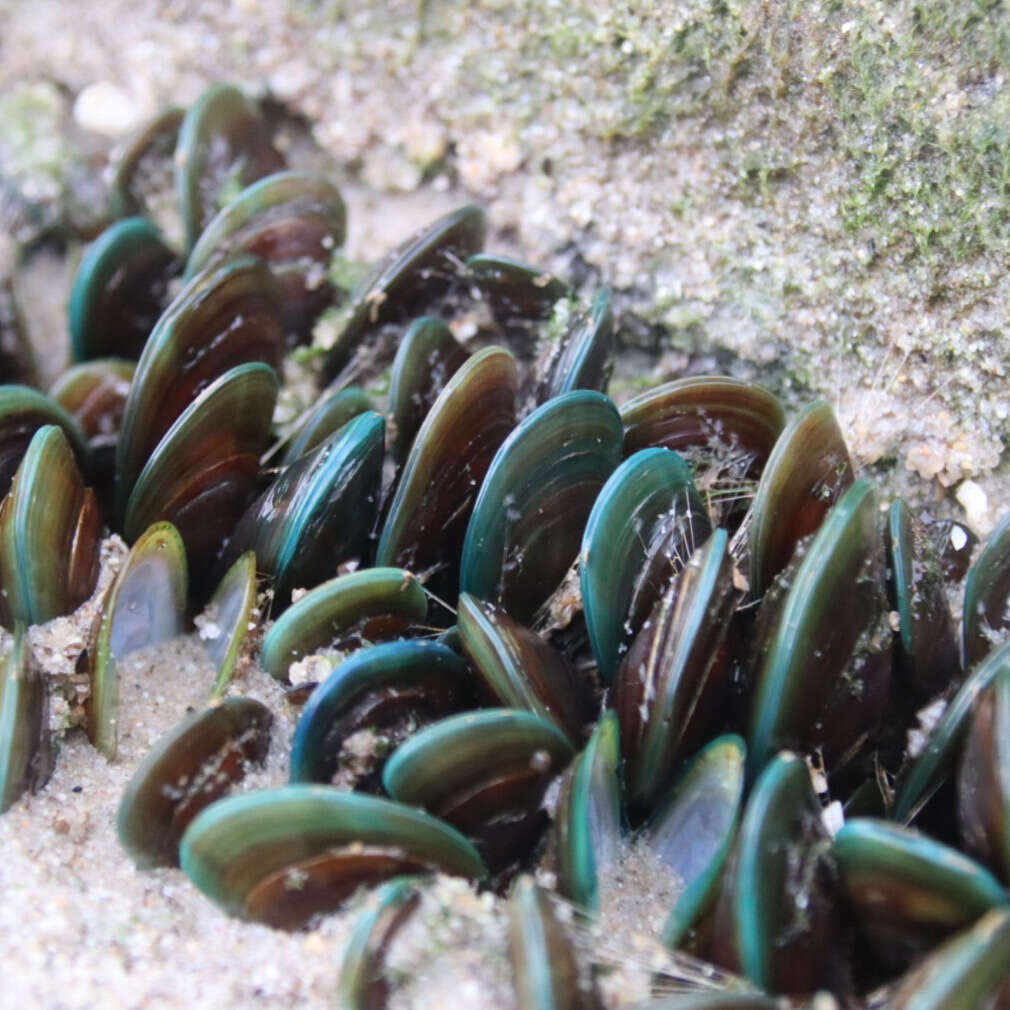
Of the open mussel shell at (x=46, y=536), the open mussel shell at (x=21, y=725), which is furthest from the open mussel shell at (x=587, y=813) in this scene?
the open mussel shell at (x=46, y=536)

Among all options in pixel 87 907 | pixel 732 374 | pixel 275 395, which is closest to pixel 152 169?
pixel 275 395

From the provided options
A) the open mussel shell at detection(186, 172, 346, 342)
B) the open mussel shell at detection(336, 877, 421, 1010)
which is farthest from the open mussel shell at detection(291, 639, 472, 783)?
the open mussel shell at detection(186, 172, 346, 342)

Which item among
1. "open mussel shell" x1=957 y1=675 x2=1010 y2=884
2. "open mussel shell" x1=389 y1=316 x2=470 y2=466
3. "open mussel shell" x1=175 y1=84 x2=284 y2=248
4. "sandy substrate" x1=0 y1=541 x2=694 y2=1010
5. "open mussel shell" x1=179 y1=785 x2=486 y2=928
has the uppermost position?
"open mussel shell" x1=175 y1=84 x2=284 y2=248

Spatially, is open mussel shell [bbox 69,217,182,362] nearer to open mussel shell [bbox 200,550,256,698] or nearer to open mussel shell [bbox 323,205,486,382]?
open mussel shell [bbox 323,205,486,382]

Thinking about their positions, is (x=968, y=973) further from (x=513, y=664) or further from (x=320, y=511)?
(x=320, y=511)

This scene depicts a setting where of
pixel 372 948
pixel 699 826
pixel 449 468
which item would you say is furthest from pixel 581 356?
pixel 372 948

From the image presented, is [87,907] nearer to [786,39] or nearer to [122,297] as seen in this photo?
[122,297]

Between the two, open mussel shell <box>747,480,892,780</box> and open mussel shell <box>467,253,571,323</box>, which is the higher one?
open mussel shell <box>467,253,571,323</box>
